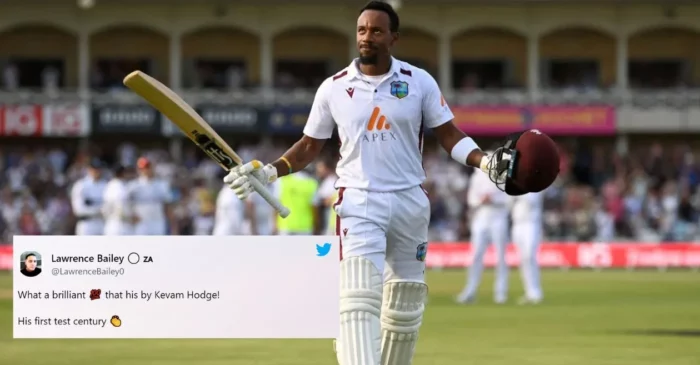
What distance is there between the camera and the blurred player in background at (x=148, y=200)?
20.7 metres

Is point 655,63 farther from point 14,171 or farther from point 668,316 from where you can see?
point 668,316

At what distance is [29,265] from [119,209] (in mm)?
11850

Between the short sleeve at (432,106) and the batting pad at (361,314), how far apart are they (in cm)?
94

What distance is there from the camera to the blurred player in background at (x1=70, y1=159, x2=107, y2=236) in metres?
21.4

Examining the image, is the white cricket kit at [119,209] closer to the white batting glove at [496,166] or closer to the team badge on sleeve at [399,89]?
the team badge on sleeve at [399,89]

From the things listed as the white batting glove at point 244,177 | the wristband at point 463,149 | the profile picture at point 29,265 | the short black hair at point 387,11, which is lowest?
the profile picture at point 29,265

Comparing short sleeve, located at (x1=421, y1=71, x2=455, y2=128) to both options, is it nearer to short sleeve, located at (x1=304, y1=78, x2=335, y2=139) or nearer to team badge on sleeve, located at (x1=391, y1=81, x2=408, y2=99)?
team badge on sleeve, located at (x1=391, y1=81, x2=408, y2=99)

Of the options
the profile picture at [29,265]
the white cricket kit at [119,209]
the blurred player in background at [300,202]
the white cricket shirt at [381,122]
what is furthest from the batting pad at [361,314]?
the blurred player in background at [300,202]

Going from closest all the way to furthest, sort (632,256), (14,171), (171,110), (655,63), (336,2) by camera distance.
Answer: (171,110), (632,256), (14,171), (336,2), (655,63)

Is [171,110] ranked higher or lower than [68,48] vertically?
lower

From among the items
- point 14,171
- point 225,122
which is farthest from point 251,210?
point 225,122

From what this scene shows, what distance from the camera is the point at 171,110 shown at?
312 inches

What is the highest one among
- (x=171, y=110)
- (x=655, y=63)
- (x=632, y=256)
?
(x=655, y=63)

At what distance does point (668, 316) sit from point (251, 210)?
7.34 metres
